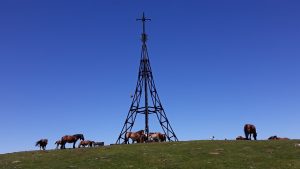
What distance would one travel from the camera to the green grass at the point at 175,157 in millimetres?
31938

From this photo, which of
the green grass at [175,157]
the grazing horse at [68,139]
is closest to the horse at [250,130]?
the green grass at [175,157]

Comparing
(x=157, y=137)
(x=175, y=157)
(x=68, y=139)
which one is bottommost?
(x=175, y=157)

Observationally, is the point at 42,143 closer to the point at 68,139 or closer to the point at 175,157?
the point at 68,139

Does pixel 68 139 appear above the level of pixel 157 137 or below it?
below

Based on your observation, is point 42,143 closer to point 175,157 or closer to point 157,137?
point 157,137

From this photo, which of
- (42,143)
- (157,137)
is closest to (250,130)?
(157,137)

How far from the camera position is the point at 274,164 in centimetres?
3127

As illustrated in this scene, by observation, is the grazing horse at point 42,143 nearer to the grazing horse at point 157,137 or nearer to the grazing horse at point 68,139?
the grazing horse at point 68,139

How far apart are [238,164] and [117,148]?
13069mm

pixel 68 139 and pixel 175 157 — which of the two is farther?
pixel 68 139

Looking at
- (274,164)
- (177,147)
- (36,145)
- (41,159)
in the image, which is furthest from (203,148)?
(36,145)

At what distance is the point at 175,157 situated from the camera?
3469 cm

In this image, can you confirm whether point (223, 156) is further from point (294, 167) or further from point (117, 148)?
point (117, 148)

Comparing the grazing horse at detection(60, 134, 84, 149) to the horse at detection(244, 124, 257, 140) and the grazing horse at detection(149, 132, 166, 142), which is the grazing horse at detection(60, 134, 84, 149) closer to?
the grazing horse at detection(149, 132, 166, 142)
